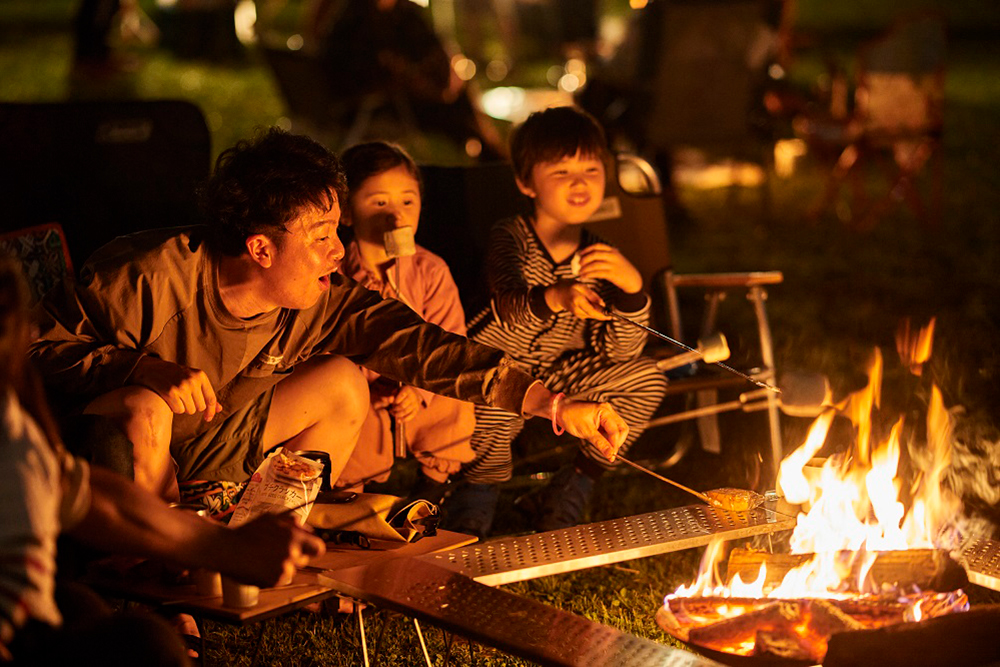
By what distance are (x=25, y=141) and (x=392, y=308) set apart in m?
1.51

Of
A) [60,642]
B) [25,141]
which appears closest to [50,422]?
[60,642]

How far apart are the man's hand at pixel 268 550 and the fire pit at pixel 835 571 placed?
0.82m

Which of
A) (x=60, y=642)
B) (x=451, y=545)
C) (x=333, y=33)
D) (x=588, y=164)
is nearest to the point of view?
(x=60, y=642)

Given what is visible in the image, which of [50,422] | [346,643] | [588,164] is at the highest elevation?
[588,164]

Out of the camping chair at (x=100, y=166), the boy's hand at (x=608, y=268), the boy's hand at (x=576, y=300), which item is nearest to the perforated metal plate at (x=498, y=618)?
the boy's hand at (x=576, y=300)

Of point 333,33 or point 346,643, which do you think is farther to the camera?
point 333,33

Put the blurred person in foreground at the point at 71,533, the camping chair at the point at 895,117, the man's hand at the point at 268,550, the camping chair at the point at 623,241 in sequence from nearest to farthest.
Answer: the blurred person in foreground at the point at 71,533, the man's hand at the point at 268,550, the camping chair at the point at 623,241, the camping chair at the point at 895,117

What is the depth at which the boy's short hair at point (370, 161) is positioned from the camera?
12.1 feet

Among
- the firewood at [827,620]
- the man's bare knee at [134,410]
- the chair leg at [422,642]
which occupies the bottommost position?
the chair leg at [422,642]

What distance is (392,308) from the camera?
10.5 feet

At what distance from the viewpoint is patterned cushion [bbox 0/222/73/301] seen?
11.6ft

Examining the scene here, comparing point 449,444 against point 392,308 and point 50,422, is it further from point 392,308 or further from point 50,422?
point 50,422

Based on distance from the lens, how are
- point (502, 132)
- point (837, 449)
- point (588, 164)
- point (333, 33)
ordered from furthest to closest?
point (502, 132), point (333, 33), point (588, 164), point (837, 449)

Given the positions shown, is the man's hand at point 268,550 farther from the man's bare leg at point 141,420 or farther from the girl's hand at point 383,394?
the girl's hand at point 383,394
